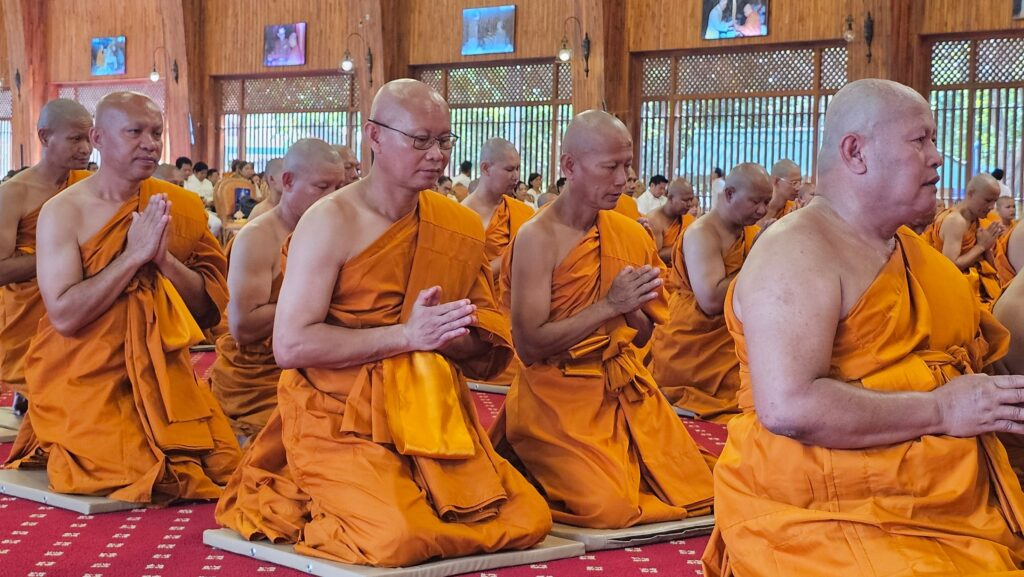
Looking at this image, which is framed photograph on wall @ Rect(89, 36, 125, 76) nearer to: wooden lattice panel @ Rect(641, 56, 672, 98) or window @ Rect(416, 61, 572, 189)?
window @ Rect(416, 61, 572, 189)

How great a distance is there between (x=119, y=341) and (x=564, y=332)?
169 cm

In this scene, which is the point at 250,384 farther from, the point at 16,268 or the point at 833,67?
the point at 833,67

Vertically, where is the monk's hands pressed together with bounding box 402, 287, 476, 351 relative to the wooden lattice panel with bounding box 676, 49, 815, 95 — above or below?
below

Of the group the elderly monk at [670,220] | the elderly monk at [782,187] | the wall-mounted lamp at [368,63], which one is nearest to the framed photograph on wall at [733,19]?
the wall-mounted lamp at [368,63]

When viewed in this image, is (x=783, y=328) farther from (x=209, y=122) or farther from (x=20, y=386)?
(x=209, y=122)

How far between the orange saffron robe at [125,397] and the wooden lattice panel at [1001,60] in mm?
13347

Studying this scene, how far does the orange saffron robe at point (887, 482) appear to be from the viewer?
2449 millimetres

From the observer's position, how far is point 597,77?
17.3 m

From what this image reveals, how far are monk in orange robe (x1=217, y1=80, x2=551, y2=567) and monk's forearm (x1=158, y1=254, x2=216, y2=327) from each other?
99 centimetres

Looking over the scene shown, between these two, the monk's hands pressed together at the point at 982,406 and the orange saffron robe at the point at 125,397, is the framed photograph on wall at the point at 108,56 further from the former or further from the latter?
the monk's hands pressed together at the point at 982,406

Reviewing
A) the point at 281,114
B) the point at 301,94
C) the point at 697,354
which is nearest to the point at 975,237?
the point at 697,354

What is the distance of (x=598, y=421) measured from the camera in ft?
14.9

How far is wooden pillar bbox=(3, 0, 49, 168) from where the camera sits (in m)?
23.1

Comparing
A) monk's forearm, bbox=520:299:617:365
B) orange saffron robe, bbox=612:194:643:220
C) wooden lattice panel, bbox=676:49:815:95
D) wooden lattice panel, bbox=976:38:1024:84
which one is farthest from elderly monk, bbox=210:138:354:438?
wooden lattice panel, bbox=976:38:1024:84
